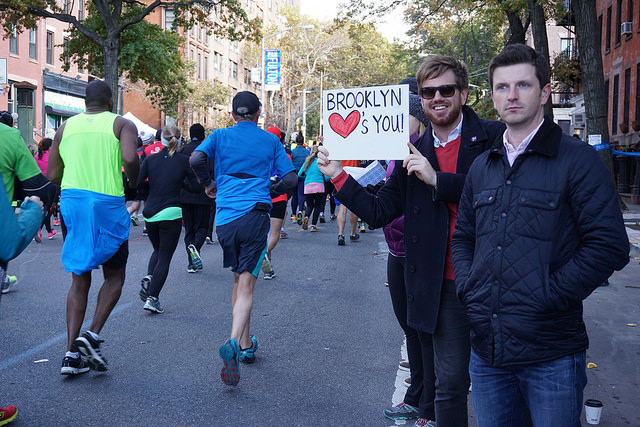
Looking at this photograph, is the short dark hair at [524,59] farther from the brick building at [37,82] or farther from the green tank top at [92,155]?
the brick building at [37,82]

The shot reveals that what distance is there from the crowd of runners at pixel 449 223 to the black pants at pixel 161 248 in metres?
1.87

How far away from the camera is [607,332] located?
7.04m

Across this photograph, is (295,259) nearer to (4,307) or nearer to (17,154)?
(4,307)

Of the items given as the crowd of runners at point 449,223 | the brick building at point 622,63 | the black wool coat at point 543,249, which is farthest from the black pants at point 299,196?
the black wool coat at point 543,249

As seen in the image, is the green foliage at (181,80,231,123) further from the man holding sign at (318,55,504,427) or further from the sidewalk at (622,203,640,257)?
the man holding sign at (318,55,504,427)

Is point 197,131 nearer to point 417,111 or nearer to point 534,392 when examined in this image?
point 417,111

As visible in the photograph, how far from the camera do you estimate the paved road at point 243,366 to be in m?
4.57

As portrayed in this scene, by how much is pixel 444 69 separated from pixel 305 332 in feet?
12.4

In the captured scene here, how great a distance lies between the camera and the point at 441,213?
3373 mm

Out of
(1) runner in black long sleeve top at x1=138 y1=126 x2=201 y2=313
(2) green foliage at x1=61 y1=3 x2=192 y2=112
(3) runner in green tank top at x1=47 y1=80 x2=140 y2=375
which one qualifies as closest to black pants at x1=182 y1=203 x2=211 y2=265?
(1) runner in black long sleeve top at x1=138 y1=126 x2=201 y2=313

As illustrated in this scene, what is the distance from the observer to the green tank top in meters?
5.24

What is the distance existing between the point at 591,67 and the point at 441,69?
45.2 ft

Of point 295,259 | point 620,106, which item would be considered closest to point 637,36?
point 620,106

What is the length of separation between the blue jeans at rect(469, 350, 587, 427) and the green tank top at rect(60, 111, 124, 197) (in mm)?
3363
